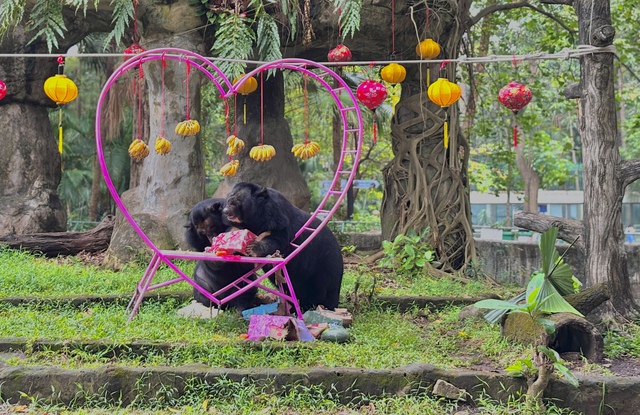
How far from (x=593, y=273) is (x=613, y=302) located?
0.93 ft

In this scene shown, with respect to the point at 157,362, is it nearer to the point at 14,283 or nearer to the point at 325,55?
the point at 14,283

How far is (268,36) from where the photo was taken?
7.77 m

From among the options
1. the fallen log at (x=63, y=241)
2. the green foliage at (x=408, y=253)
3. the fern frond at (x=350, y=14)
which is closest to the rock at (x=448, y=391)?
the green foliage at (x=408, y=253)

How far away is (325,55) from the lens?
962 centimetres

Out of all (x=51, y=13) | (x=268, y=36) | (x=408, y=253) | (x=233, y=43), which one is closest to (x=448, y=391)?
(x=408, y=253)

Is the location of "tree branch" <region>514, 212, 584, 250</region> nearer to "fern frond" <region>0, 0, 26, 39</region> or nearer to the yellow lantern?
the yellow lantern

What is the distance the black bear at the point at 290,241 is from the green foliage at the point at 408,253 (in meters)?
2.52

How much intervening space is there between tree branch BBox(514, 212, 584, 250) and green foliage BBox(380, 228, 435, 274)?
240cm

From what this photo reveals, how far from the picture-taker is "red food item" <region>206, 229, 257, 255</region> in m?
4.97

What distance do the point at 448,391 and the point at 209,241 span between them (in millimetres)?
2455

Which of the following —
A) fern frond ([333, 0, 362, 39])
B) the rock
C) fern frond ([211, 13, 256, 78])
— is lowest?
the rock

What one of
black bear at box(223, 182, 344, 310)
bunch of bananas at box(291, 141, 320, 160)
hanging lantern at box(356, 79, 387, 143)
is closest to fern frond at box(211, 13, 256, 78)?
hanging lantern at box(356, 79, 387, 143)

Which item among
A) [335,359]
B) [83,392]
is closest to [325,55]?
[335,359]

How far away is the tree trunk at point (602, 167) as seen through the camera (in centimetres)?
568
